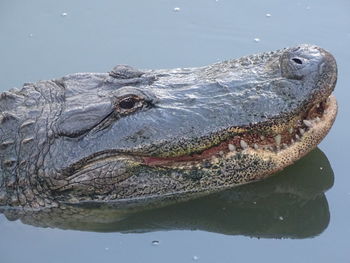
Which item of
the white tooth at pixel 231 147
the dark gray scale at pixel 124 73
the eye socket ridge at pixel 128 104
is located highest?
the dark gray scale at pixel 124 73

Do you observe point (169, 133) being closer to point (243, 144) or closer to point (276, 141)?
point (243, 144)

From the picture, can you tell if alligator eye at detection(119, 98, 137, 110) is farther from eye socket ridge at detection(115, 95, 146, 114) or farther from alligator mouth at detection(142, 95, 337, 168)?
alligator mouth at detection(142, 95, 337, 168)

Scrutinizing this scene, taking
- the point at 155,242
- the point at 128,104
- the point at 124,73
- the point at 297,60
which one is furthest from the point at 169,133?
the point at 297,60

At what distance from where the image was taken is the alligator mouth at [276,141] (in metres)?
4.69

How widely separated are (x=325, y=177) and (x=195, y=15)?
3.07 metres

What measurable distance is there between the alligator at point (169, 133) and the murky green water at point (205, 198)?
24 centimetres

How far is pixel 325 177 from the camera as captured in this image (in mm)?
5445

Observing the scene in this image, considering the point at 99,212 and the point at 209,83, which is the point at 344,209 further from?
the point at 99,212

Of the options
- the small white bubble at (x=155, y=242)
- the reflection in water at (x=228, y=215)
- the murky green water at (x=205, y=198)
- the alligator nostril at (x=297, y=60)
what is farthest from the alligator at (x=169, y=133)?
the small white bubble at (x=155, y=242)

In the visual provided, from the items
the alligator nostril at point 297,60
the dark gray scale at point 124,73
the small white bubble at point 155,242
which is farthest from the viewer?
the dark gray scale at point 124,73

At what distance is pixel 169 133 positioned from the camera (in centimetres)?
473

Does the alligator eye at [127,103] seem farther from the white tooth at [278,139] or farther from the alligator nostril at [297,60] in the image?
the alligator nostril at [297,60]

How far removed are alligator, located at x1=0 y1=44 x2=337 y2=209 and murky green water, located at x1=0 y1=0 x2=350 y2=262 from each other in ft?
0.77

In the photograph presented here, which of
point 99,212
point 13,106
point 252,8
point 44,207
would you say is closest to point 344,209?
point 99,212
